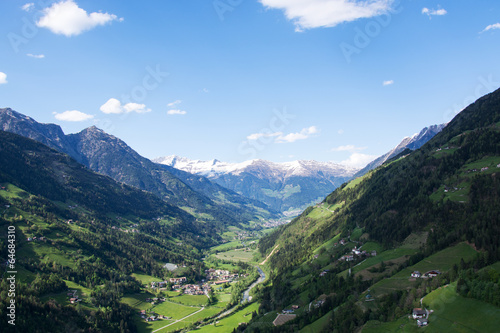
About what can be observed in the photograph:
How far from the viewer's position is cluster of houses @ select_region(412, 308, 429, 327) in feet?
227

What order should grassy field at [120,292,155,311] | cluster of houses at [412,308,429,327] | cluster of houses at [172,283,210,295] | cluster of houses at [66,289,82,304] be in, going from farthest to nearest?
cluster of houses at [172,283,210,295]
grassy field at [120,292,155,311]
cluster of houses at [66,289,82,304]
cluster of houses at [412,308,429,327]

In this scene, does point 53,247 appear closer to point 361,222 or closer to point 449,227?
point 361,222

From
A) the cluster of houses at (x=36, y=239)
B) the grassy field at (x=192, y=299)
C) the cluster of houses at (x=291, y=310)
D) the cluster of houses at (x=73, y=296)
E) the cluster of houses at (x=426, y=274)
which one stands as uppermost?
the cluster of houses at (x=36, y=239)

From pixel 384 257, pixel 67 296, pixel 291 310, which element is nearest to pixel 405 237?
pixel 384 257

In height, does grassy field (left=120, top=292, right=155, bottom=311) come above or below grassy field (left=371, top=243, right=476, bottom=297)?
below

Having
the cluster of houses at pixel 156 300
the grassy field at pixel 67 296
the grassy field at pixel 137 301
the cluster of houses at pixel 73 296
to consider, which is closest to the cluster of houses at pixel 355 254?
the cluster of houses at pixel 156 300

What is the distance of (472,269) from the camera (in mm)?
77000

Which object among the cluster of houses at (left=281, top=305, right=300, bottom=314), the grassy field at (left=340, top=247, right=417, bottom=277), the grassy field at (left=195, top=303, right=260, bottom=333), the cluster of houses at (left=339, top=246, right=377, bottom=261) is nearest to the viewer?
the cluster of houses at (left=281, top=305, right=300, bottom=314)

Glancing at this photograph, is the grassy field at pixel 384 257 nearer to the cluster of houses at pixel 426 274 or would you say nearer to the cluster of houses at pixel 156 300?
the cluster of houses at pixel 426 274

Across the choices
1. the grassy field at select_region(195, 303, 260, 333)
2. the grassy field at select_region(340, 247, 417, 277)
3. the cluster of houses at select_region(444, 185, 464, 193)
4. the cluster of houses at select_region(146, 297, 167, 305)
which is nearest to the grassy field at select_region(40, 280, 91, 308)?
the cluster of houses at select_region(146, 297, 167, 305)

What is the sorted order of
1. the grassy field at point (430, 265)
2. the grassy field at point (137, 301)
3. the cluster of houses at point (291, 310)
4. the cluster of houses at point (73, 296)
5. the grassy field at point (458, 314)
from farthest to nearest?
the grassy field at point (137, 301)
the cluster of houses at point (73, 296)
the cluster of houses at point (291, 310)
the grassy field at point (430, 265)
the grassy field at point (458, 314)

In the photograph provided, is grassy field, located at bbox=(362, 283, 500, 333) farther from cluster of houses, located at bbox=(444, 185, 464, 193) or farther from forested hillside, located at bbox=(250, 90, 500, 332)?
cluster of houses, located at bbox=(444, 185, 464, 193)

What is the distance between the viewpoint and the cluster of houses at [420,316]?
6919 cm

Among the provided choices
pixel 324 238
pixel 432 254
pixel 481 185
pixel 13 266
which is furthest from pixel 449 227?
pixel 13 266
